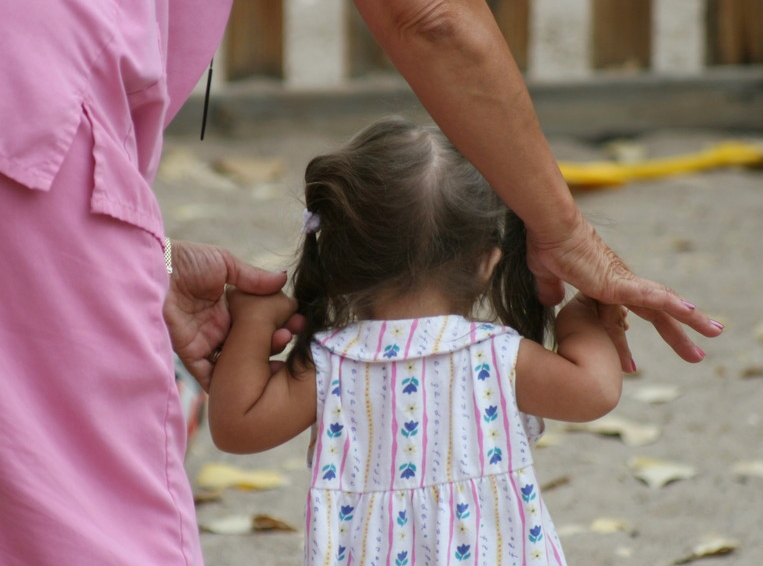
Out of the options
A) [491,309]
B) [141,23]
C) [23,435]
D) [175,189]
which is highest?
[141,23]

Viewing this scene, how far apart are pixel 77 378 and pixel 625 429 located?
2168mm

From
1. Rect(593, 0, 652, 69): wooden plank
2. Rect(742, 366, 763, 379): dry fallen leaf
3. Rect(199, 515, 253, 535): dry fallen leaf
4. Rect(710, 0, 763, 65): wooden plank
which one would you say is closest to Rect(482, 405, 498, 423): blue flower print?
Rect(199, 515, 253, 535): dry fallen leaf

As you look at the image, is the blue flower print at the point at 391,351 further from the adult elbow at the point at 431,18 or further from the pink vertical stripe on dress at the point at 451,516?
the adult elbow at the point at 431,18

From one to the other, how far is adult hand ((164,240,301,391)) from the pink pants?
0.51 meters

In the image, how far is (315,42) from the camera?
931 centimetres

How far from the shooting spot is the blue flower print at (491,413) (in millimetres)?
1837

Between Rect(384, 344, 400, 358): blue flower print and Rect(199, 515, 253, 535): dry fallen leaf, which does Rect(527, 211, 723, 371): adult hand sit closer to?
Rect(384, 344, 400, 358): blue flower print

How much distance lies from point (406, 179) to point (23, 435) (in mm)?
746

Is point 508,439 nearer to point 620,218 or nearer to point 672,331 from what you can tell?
point 672,331

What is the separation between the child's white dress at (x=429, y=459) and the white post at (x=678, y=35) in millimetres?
6287

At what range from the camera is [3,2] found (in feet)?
A: 4.42

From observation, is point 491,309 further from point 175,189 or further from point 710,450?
point 175,189

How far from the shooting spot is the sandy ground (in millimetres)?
2736

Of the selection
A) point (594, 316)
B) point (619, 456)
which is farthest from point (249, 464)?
point (594, 316)
